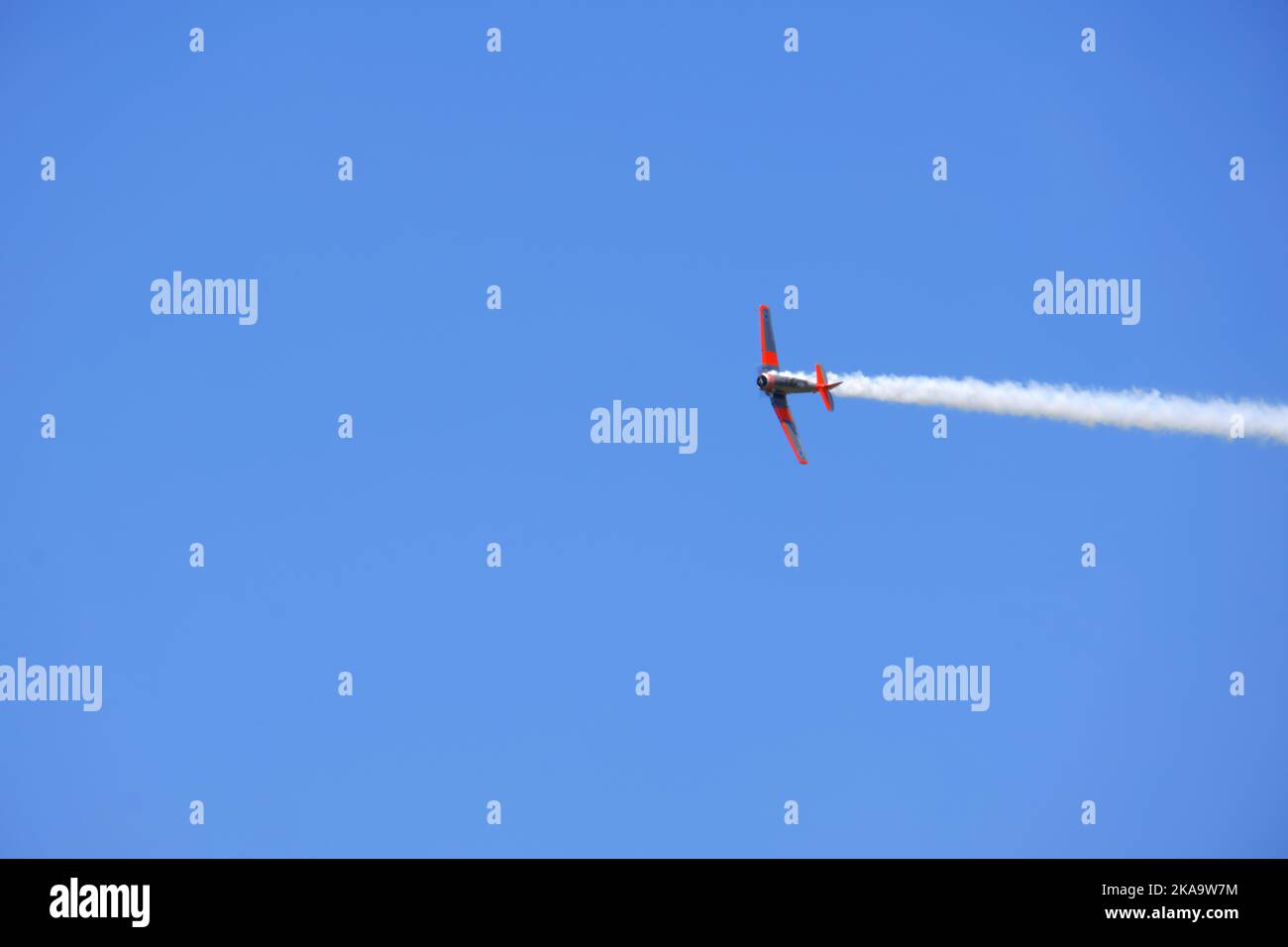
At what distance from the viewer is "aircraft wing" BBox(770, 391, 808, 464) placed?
3295 inches

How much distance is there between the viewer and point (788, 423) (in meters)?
84.6

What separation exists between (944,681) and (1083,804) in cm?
755

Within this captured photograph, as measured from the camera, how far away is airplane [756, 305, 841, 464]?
270 ft

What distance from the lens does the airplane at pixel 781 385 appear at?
82.4 meters

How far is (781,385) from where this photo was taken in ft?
271

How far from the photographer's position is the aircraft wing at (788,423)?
275 feet

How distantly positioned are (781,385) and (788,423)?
254 cm
